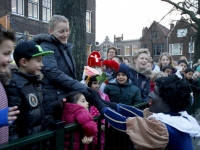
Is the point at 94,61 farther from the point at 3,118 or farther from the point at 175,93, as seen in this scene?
the point at 3,118

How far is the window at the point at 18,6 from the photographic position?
48.1 feet

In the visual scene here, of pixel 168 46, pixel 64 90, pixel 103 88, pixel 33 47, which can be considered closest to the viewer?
pixel 33 47

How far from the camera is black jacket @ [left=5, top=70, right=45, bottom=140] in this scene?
5.93ft

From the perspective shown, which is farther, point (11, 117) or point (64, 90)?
point (64, 90)

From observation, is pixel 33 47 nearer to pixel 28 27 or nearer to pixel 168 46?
pixel 28 27

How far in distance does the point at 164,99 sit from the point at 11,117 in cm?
123

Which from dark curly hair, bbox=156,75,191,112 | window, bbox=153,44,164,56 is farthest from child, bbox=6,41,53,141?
window, bbox=153,44,164,56

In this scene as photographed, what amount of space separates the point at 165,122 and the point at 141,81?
7.04 feet

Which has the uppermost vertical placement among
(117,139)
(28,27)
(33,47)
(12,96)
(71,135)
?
(28,27)

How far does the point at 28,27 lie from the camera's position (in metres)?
15.6

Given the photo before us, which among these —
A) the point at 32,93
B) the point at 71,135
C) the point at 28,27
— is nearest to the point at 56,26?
the point at 32,93

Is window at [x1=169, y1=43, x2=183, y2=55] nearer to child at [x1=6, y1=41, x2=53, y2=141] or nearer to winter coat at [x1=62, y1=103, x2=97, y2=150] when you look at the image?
winter coat at [x1=62, y1=103, x2=97, y2=150]

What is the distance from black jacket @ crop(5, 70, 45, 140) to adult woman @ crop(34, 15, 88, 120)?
1.29ft

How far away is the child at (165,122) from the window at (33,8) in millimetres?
15490
